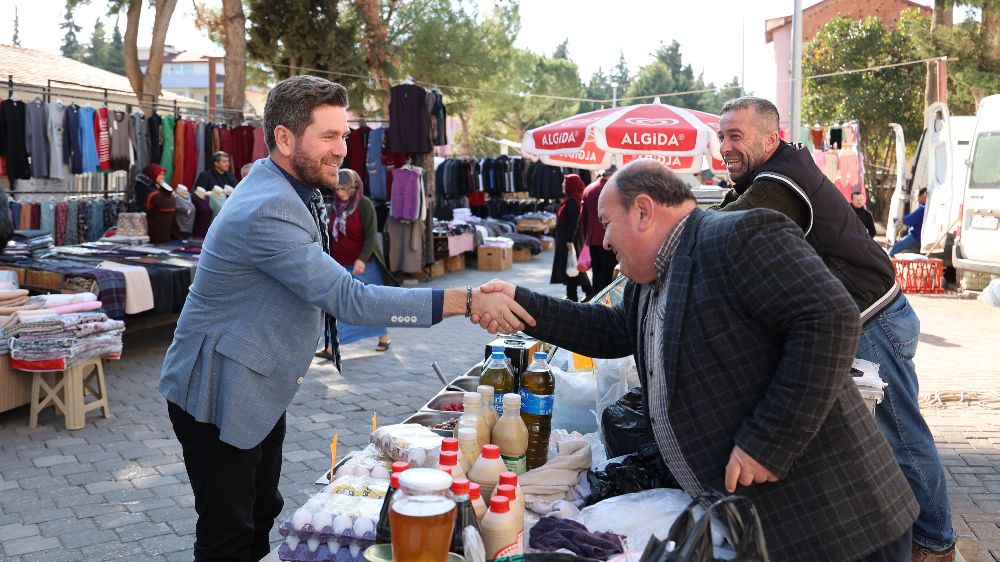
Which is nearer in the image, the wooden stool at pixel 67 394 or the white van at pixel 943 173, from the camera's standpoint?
the wooden stool at pixel 67 394

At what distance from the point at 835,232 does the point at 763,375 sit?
147cm

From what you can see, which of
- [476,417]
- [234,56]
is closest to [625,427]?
[476,417]

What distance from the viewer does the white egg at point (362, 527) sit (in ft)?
7.77

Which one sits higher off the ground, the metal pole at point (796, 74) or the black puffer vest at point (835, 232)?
the metal pole at point (796, 74)

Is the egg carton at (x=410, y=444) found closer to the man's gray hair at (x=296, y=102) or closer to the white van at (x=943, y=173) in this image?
the man's gray hair at (x=296, y=102)

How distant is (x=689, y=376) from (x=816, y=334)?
35 cm

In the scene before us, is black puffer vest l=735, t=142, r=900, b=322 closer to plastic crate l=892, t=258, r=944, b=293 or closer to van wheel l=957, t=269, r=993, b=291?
plastic crate l=892, t=258, r=944, b=293

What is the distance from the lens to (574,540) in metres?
2.45

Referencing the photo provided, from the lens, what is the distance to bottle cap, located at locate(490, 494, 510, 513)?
7.16ft

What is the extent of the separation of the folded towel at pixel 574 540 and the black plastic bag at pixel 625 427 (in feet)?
2.19

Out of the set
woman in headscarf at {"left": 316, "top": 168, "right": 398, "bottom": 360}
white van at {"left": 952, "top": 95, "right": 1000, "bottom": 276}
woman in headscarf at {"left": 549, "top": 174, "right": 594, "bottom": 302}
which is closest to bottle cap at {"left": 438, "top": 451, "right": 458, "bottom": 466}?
woman in headscarf at {"left": 316, "top": 168, "right": 398, "bottom": 360}

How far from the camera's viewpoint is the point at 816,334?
2.07 metres

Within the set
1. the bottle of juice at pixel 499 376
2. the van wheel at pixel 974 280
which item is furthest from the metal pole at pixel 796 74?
the bottle of juice at pixel 499 376

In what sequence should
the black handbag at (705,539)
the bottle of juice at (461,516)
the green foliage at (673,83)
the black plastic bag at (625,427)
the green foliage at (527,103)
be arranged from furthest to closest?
the green foliage at (673,83), the green foliage at (527,103), the black plastic bag at (625,427), the bottle of juice at (461,516), the black handbag at (705,539)
